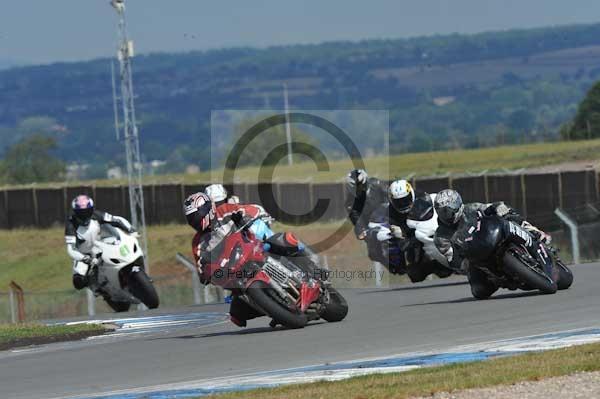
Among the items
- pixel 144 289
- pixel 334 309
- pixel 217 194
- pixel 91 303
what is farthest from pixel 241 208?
pixel 91 303

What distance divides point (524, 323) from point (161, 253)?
4332cm

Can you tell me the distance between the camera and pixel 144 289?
23.4 metres

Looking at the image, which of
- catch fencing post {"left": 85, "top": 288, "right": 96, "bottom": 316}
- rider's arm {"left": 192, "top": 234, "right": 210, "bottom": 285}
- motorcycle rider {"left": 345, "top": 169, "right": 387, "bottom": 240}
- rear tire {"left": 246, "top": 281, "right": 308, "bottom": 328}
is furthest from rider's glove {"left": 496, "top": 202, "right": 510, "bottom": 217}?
catch fencing post {"left": 85, "top": 288, "right": 96, "bottom": 316}

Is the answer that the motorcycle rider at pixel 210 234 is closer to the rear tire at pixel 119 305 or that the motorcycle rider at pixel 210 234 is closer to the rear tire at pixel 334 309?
the rear tire at pixel 334 309

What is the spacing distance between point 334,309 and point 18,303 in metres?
10.7

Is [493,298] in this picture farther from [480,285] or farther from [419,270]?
[419,270]

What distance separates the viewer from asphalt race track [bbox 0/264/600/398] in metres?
13.4

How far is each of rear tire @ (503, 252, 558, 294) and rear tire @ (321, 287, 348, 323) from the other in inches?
73.7

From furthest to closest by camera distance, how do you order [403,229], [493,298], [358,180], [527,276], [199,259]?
[358,180], [403,229], [493,298], [527,276], [199,259]

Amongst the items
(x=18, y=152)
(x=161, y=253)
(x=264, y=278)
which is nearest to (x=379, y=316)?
(x=264, y=278)

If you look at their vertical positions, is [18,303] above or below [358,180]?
below

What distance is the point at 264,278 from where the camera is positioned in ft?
51.5

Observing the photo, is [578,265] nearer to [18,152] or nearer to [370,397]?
[370,397]

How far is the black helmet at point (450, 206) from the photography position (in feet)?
60.4
